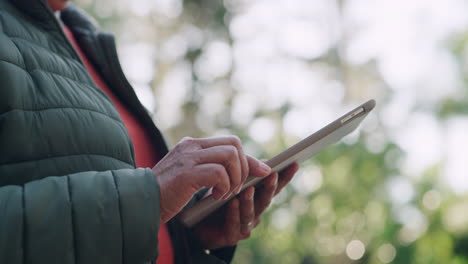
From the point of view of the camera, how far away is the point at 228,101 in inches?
270

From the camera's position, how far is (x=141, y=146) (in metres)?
1.44

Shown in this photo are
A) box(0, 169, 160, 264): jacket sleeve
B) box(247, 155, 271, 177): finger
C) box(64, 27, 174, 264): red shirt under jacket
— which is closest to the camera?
box(0, 169, 160, 264): jacket sleeve

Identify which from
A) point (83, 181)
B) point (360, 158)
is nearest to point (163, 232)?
point (83, 181)

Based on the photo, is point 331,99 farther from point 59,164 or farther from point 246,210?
point 59,164

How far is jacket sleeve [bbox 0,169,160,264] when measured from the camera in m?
0.85

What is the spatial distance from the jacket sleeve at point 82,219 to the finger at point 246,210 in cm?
44

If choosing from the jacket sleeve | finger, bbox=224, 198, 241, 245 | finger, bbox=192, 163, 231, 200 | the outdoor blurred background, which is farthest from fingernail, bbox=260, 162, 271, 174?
the outdoor blurred background

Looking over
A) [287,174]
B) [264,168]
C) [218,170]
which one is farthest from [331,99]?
[218,170]

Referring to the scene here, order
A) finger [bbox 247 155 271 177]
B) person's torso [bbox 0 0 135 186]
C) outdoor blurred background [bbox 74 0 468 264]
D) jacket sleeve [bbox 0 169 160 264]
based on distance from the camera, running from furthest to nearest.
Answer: outdoor blurred background [bbox 74 0 468 264] → finger [bbox 247 155 271 177] → person's torso [bbox 0 0 135 186] → jacket sleeve [bbox 0 169 160 264]

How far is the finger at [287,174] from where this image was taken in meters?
1.46

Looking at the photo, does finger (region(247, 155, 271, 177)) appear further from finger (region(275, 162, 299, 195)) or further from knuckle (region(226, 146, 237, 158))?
finger (region(275, 162, 299, 195))

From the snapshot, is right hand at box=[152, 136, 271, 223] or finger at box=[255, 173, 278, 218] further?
finger at box=[255, 173, 278, 218]

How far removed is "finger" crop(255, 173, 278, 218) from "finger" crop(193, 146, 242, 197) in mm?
365

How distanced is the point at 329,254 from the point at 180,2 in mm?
3960
